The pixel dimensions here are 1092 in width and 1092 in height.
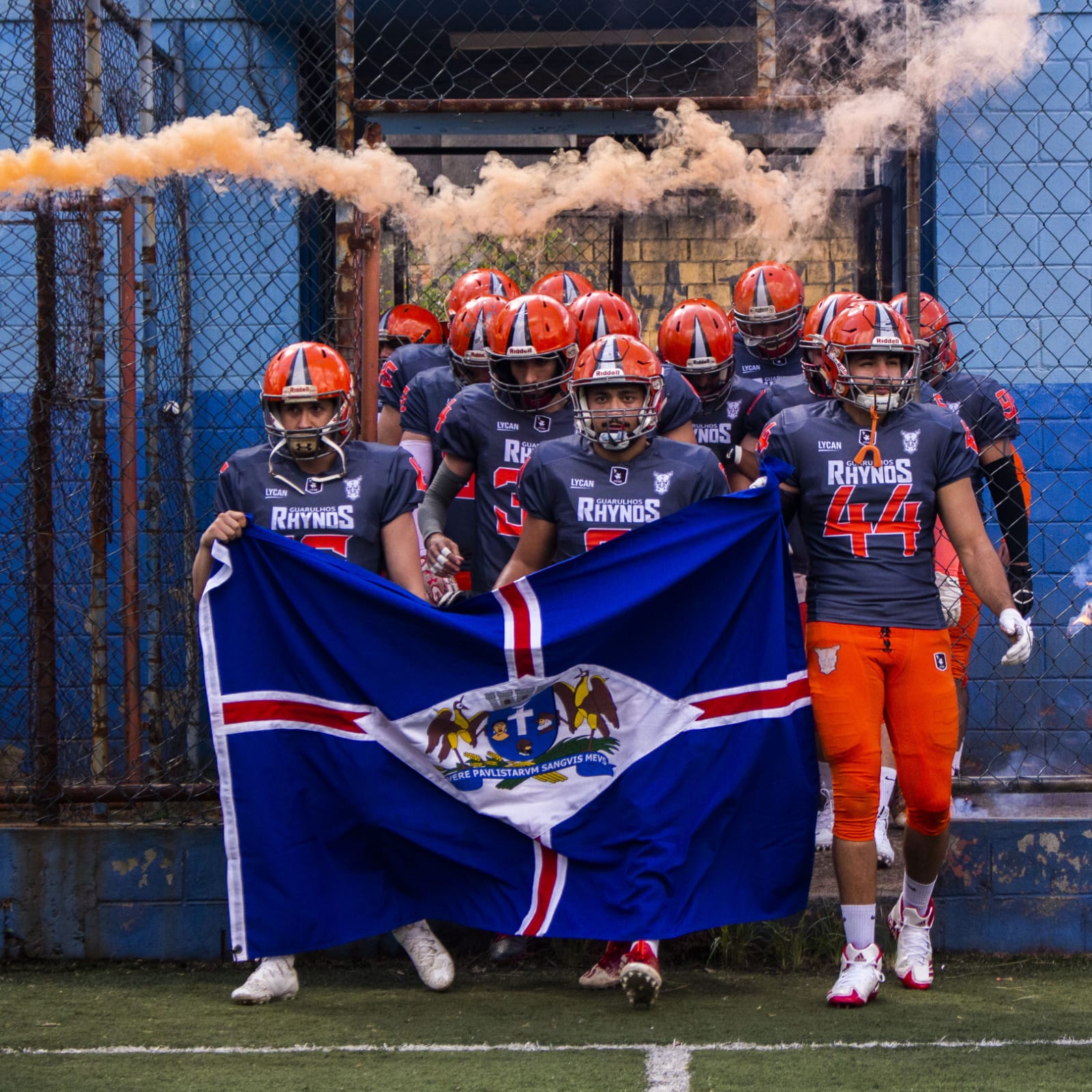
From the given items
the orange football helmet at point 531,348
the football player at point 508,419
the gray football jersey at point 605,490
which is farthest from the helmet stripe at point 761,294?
the gray football jersey at point 605,490

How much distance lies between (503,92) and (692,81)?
1212 mm

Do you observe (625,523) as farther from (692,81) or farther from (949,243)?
(692,81)

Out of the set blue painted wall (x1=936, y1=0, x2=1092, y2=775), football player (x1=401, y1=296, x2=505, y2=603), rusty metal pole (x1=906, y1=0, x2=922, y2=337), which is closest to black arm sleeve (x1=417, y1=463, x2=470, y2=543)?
football player (x1=401, y1=296, x2=505, y2=603)

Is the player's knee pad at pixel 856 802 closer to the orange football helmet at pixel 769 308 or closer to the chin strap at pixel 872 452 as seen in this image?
the chin strap at pixel 872 452

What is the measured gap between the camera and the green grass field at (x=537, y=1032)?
3.85m

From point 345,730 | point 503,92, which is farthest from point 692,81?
point 345,730

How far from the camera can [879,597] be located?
4703 millimetres

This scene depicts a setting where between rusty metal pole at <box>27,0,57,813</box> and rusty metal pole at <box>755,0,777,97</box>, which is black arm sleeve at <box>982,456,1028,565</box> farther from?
rusty metal pole at <box>27,0,57,813</box>

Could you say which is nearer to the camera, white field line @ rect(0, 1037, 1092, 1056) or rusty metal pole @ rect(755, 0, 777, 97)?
white field line @ rect(0, 1037, 1092, 1056)

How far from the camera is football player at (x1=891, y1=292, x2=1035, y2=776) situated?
5914mm

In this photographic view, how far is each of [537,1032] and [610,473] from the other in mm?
1826

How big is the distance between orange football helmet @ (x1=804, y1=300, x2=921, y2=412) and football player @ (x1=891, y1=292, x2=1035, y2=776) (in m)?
1.08

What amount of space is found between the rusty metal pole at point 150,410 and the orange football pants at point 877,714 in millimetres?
2918

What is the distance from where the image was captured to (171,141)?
5828 mm
